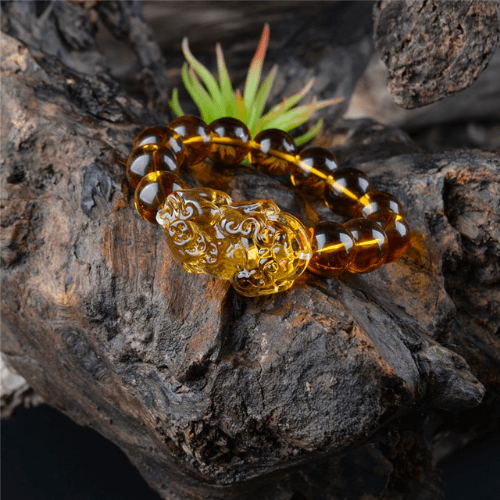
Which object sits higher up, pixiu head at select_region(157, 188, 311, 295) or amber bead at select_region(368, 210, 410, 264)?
pixiu head at select_region(157, 188, 311, 295)

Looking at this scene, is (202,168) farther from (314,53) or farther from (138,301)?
(314,53)

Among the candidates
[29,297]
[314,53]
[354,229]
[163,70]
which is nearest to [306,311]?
[354,229]

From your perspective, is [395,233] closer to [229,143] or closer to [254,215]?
[254,215]

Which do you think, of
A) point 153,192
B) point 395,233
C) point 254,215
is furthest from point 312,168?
point 153,192

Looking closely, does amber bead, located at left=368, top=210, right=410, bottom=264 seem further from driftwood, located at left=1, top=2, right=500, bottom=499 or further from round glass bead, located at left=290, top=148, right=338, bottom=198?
round glass bead, located at left=290, top=148, right=338, bottom=198

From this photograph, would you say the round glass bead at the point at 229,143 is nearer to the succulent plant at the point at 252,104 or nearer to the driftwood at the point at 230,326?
the driftwood at the point at 230,326

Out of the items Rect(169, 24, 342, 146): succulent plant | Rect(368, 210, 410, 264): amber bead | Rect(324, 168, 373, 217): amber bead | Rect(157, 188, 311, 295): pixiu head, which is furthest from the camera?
Rect(169, 24, 342, 146): succulent plant

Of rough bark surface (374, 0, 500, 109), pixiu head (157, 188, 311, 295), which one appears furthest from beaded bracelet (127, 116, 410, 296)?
rough bark surface (374, 0, 500, 109)
